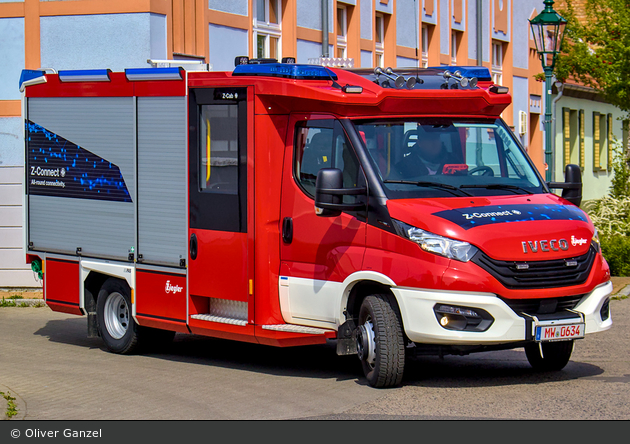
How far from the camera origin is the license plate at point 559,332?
7.96 m

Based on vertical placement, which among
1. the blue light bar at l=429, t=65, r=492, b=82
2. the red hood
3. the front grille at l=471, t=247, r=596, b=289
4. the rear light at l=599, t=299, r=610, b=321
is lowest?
the rear light at l=599, t=299, r=610, b=321

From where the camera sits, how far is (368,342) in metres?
8.48

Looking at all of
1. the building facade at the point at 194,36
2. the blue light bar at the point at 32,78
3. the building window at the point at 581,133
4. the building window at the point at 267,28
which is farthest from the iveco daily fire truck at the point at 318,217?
the building window at the point at 581,133

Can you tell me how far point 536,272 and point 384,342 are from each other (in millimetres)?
1316

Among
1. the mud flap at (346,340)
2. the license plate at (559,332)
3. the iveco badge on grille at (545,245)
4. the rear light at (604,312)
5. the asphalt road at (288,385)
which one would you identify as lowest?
the asphalt road at (288,385)

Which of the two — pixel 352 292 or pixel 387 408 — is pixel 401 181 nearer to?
pixel 352 292

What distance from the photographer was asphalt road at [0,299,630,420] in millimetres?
7664

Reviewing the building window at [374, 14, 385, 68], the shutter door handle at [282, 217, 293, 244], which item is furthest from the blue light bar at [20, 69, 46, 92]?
the building window at [374, 14, 385, 68]

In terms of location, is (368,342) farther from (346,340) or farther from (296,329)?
(296,329)

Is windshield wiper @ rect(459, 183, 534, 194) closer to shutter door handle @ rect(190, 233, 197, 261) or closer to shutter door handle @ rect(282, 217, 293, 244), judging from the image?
shutter door handle @ rect(282, 217, 293, 244)

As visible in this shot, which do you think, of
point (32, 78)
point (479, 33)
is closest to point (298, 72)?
point (32, 78)

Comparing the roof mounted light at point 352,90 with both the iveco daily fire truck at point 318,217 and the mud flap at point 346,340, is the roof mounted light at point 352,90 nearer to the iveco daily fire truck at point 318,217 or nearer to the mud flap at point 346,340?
the iveco daily fire truck at point 318,217

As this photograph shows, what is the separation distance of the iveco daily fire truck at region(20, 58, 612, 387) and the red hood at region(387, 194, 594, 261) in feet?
0.06

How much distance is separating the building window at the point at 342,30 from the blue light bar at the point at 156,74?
12.5 m
